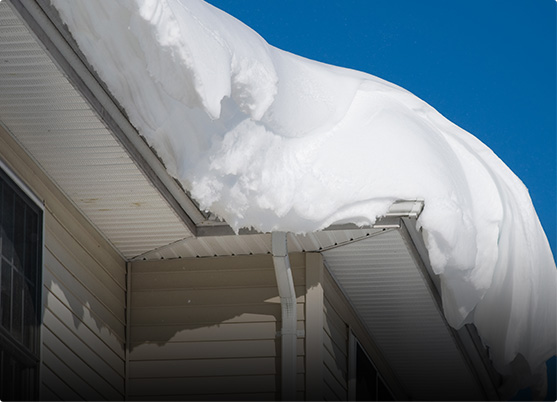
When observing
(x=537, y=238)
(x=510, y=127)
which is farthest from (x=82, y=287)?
(x=510, y=127)

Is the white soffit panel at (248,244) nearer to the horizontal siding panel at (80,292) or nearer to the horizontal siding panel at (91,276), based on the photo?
the horizontal siding panel at (91,276)

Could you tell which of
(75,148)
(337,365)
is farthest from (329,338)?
(75,148)

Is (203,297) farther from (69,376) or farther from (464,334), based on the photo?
(464,334)

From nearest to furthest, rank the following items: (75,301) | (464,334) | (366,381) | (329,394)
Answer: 1. (75,301)
2. (329,394)
3. (464,334)
4. (366,381)

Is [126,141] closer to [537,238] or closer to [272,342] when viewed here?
[272,342]

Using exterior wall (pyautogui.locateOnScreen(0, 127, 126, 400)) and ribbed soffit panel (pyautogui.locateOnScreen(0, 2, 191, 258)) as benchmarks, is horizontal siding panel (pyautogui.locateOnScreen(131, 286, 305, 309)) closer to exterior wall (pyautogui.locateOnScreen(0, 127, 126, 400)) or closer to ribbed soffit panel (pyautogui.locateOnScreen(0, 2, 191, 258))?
exterior wall (pyautogui.locateOnScreen(0, 127, 126, 400))

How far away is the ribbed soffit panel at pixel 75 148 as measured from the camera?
18.9 ft

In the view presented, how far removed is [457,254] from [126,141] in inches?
78.1

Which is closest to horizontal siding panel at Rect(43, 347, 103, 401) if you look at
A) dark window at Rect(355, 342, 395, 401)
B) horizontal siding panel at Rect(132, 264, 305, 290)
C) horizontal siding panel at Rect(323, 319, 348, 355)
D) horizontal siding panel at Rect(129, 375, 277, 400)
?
horizontal siding panel at Rect(129, 375, 277, 400)

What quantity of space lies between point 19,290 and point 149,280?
6.07ft

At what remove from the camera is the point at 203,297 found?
26.6 ft

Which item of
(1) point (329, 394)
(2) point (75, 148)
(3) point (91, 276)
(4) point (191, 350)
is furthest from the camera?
(1) point (329, 394)

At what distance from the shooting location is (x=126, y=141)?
645cm

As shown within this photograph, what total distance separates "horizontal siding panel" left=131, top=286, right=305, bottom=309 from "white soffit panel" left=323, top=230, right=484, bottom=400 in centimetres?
51
